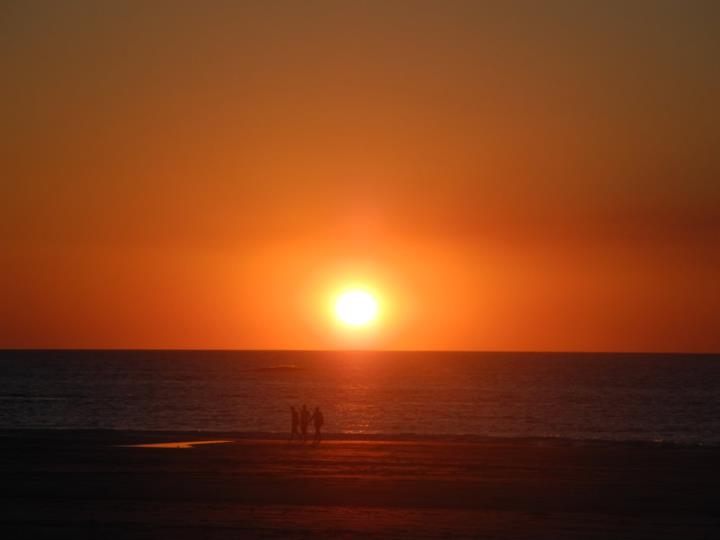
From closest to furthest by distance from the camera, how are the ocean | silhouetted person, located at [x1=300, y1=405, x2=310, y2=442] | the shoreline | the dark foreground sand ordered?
the dark foreground sand < silhouetted person, located at [x1=300, y1=405, x2=310, y2=442] < the shoreline < the ocean

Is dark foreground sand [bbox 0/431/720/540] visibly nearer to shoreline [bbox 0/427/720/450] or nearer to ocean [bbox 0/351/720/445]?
shoreline [bbox 0/427/720/450]

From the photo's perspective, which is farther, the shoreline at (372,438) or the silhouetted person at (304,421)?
the shoreline at (372,438)

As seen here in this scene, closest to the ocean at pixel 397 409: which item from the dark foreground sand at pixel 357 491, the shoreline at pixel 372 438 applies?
the shoreline at pixel 372 438

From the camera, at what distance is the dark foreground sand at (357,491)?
25.7 meters

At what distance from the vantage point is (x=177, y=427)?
76375 millimetres

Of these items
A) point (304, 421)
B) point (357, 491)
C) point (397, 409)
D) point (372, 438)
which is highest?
point (397, 409)

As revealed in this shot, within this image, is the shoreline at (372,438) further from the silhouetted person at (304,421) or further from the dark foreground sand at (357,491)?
the dark foreground sand at (357,491)

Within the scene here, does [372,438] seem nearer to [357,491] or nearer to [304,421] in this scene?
[304,421]

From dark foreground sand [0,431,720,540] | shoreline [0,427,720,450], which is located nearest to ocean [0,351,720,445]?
shoreline [0,427,720,450]

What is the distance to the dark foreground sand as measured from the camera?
25.7 m

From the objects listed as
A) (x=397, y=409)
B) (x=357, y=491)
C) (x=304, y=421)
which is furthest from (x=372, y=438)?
(x=397, y=409)

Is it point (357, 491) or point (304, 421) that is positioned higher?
point (304, 421)

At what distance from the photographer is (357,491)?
3197 centimetres

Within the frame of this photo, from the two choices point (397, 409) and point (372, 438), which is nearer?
point (372, 438)
